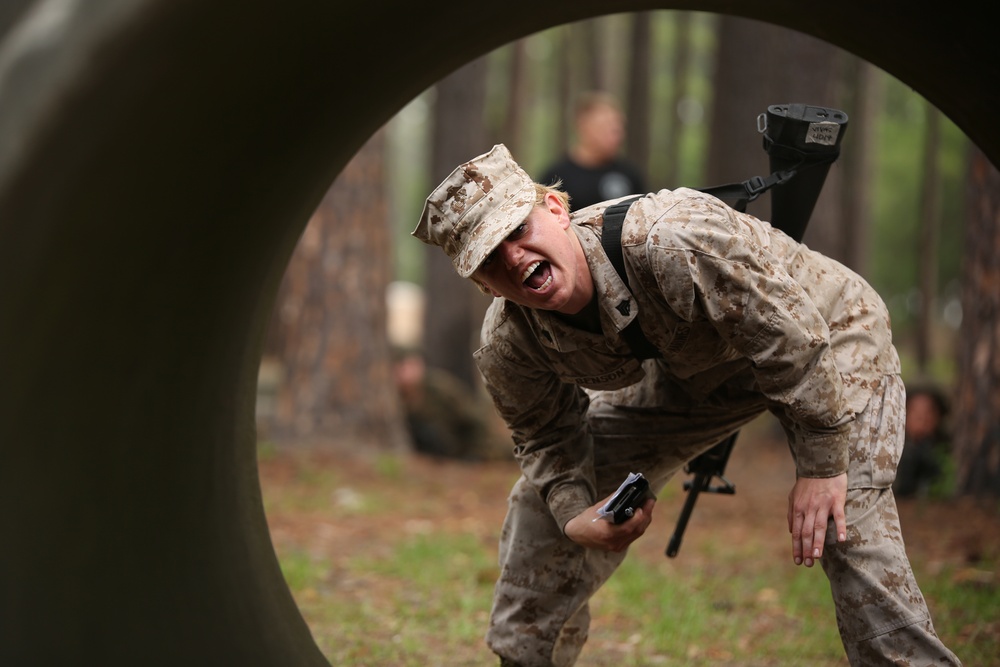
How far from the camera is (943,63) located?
10.2 feet

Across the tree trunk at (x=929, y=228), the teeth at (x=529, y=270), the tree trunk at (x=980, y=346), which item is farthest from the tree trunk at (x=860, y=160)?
the teeth at (x=529, y=270)

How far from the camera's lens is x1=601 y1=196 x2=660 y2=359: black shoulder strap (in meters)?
2.90

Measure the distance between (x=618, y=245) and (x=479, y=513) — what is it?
4693 millimetres

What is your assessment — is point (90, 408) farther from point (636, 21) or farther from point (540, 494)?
point (636, 21)

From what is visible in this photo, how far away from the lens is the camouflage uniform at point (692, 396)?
278 cm

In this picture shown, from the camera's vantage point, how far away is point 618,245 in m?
2.89

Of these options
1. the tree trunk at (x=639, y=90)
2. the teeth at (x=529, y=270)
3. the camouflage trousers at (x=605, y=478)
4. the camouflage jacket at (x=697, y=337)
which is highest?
the tree trunk at (x=639, y=90)

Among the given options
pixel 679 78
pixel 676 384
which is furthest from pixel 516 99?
pixel 676 384

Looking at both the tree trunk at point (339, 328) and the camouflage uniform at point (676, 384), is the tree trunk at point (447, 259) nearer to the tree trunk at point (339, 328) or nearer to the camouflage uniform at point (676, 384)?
the tree trunk at point (339, 328)

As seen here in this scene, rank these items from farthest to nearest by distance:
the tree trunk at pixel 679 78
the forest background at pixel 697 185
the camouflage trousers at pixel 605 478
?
the tree trunk at pixel 679 78 → the forest background at pixel 697 185 → the camouflage trousers at pixel 605 478

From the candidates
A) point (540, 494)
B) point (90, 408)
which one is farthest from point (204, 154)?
point (540, 494)

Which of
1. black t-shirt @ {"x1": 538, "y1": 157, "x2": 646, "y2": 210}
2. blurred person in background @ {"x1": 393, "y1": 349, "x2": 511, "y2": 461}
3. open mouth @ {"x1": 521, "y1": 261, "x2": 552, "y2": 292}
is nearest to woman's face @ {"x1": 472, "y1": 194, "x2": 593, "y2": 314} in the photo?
open mouth @ {"x1": 521, "y1": 261, "x2": 552, "y2": 292}

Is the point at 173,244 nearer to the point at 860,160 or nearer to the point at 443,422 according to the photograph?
the point at 443,422

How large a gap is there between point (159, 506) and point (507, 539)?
124 cm
